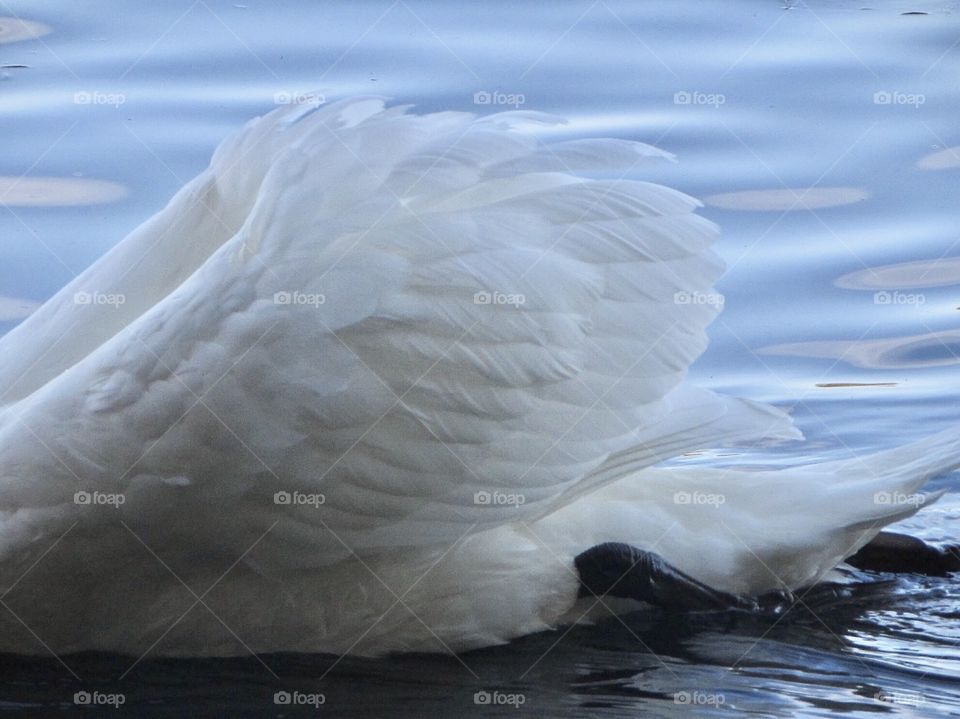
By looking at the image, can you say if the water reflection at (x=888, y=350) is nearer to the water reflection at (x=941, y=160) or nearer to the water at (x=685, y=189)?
the water at (x=685, y=189)

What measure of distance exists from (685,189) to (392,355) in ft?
17.3

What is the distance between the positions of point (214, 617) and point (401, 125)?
159cm

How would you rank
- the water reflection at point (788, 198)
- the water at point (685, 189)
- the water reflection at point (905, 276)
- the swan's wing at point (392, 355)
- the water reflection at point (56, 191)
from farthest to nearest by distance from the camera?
1. the water reflection at point (56, 191)
2. the water reflection at point (788, 198)
3. the water reflection at point (905, 276)
4. the water at point (685, 189)
5. the swan's wing at point (392, 355)

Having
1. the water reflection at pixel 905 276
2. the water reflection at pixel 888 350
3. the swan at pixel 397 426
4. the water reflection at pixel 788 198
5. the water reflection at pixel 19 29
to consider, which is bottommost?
the swan at pixel 397 426

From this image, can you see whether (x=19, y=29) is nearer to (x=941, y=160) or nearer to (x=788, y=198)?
(x=788, y=198)

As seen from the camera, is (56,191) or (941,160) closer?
(56,191)

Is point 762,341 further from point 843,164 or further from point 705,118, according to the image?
point 705,118

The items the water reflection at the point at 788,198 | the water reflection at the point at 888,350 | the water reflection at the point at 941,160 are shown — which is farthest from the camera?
the water reflection at the point at 941,160

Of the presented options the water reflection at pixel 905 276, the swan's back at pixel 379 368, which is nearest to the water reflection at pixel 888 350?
the water reflection at pixel 905 276

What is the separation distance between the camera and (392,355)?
5086 millimetres

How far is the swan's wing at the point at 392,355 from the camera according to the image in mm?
4953

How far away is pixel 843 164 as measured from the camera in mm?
10531

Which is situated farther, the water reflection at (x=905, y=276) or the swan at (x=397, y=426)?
the water reflection at (x=905, y=276)

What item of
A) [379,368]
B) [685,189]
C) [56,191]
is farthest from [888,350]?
[56,191]
